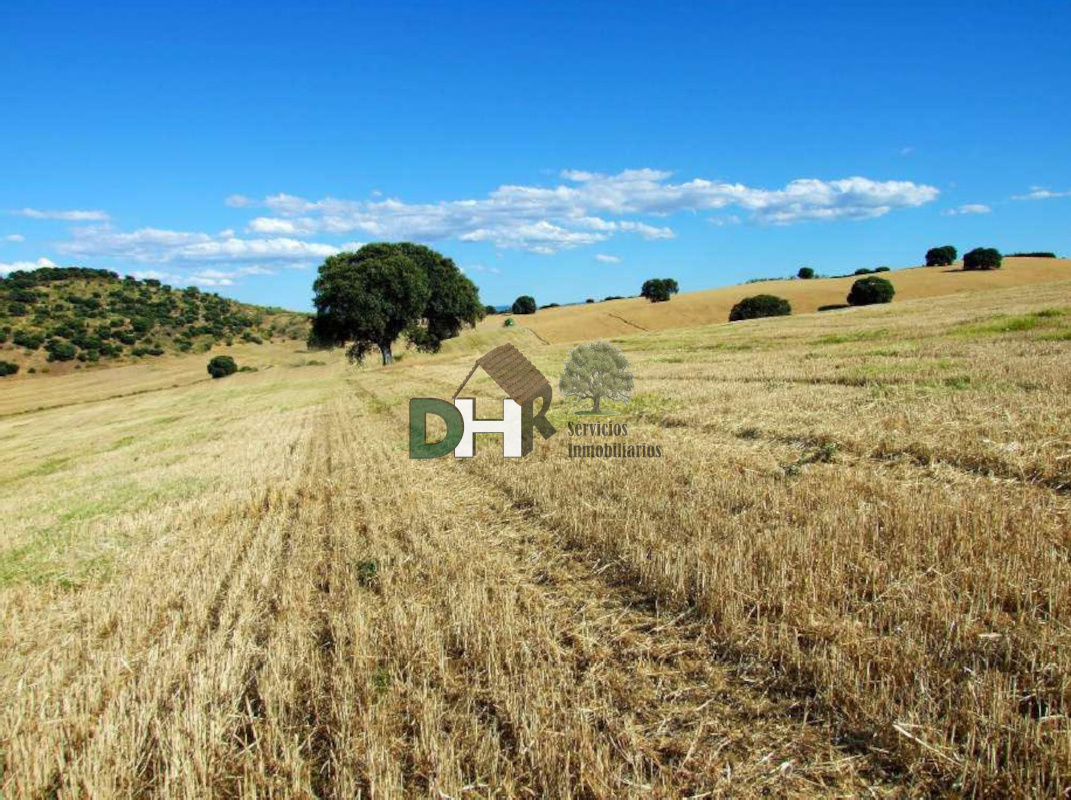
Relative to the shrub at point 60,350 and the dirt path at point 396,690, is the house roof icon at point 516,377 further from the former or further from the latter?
the shrub at point 60,350

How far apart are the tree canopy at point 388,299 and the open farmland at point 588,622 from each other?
40.1 m

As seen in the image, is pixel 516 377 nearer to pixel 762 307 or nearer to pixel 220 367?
pixel 220 367

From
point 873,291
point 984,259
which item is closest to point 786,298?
point 873,291

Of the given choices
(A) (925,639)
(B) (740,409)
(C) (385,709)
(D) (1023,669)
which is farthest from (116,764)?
(B) (740,409)

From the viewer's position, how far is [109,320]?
80.5 metres

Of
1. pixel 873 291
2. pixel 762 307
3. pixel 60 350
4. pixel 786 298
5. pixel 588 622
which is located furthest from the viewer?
pixel 786 298

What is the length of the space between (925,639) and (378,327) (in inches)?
1960

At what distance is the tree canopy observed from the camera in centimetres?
4991

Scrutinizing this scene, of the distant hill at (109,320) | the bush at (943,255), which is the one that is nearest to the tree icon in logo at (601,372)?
the distant hill at (109,320)

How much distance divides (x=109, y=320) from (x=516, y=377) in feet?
261

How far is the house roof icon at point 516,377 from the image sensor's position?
21.1 m

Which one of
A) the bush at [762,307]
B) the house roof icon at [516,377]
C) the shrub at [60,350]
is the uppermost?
the bush at [762,307]

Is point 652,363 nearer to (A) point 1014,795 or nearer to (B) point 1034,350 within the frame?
(B) point 1034,350

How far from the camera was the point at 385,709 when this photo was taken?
3.90m
